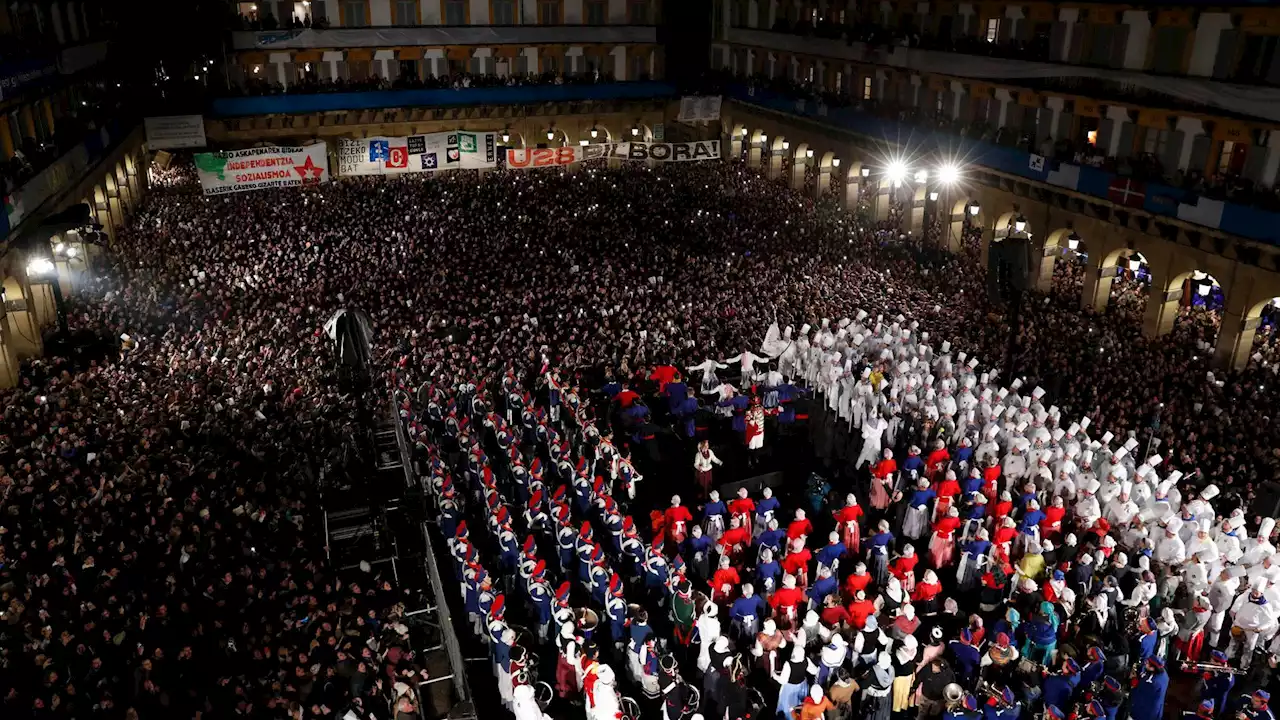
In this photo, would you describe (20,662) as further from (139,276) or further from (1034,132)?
(1034,132)

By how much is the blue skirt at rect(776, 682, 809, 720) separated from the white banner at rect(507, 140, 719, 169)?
25.0 metres

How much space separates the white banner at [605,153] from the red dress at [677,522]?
21327mm

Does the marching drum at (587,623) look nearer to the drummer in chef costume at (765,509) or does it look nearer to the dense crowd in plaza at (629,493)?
the dense crowd in plaza at (629,493)

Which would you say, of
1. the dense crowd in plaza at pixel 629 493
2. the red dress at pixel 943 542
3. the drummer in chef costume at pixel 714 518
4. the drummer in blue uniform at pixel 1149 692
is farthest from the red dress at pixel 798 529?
the drummer in blue uniform at pixel 1149 692

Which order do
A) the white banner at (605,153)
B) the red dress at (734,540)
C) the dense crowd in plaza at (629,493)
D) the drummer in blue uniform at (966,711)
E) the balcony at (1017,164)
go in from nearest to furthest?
the drummer in blue uniform at (966,711)
the dense crowd in plaza at (629,493)
the red dress at (734,540)
the balcony at (1017,164)
the white banner at (605,153)

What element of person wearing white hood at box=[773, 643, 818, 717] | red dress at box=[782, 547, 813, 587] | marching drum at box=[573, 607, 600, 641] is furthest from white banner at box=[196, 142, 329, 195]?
person wearing white hood at box=[773, 643, 818, 717]

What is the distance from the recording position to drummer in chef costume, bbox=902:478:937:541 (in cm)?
1545

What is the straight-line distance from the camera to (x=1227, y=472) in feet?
55.3

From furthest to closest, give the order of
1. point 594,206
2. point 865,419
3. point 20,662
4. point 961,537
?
point 594,206
point 865,419
point 961,537
point 20,662

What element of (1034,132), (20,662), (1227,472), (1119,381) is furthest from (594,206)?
(20,662)

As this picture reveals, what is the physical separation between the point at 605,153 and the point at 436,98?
12076 millimetres

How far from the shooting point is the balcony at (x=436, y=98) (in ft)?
129

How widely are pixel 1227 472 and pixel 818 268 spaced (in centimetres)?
1272

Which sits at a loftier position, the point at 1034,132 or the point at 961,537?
the point at 1034,132
